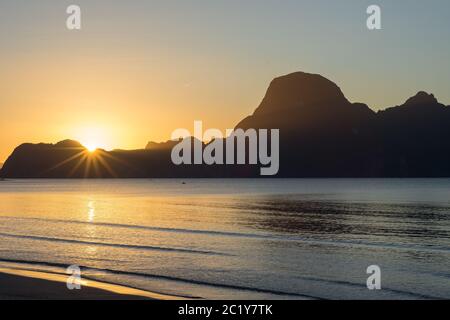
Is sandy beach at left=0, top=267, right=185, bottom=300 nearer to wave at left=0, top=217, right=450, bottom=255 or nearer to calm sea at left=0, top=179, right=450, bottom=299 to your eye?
calm sea at left=0, top=179, right=450, bottom=299

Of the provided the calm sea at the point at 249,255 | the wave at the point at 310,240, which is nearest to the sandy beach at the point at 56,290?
the calm sea at the point at 249,255

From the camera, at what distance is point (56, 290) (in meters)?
22.2

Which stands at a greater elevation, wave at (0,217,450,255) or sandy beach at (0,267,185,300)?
sandy beach at (0,267,185,300)

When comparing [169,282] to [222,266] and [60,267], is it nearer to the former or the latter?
[222,266]

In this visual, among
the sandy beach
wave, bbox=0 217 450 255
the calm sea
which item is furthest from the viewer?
wave, bbox=0 217 450 255

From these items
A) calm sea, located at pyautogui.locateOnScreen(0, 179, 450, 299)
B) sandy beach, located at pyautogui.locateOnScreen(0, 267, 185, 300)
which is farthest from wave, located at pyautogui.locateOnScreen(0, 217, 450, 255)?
sandy beach, located at pyautogui.locateOnScreen(0, 267, 185, 300)

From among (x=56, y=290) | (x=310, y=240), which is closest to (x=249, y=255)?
(x=310, y=240)

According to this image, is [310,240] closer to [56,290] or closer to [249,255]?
[249,255]

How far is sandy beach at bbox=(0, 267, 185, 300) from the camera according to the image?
69.1ft

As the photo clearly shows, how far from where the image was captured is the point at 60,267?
95.3ft

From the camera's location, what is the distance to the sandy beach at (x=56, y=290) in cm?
2105
